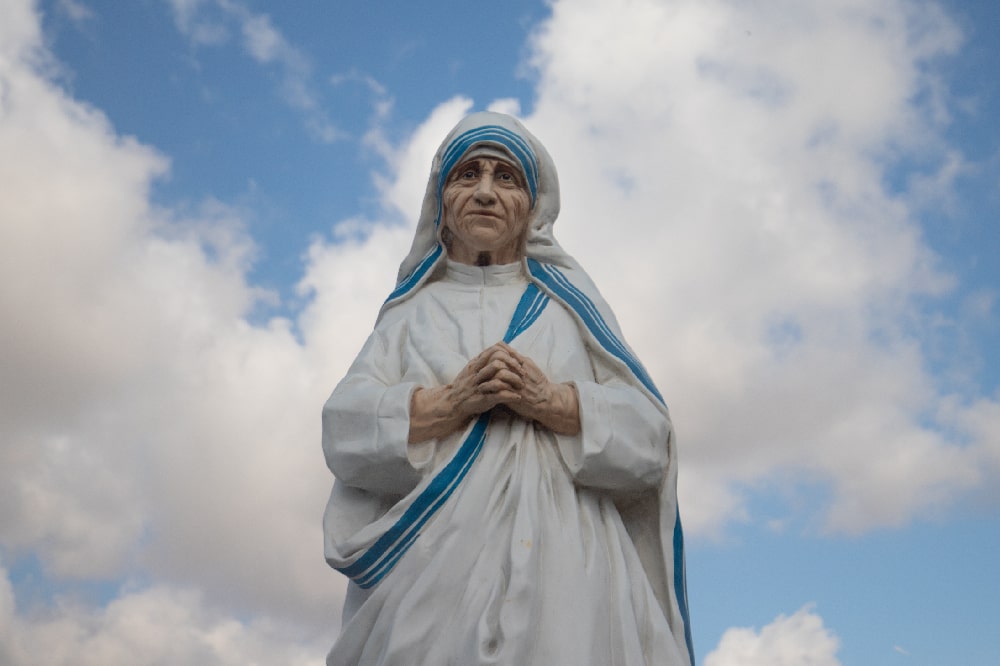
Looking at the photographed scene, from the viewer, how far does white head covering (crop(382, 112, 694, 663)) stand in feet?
21.1

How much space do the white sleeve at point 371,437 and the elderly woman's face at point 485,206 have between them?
3.81 ft

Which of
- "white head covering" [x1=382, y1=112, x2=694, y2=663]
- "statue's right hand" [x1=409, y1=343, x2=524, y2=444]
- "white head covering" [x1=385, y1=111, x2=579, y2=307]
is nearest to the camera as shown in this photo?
"statue's right hand" [x1=409, y1=343, x2=524, y2=444]

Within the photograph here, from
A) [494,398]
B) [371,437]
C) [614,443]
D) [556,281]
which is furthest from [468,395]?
[556,281]

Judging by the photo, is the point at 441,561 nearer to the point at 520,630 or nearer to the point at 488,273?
the point at 520,630

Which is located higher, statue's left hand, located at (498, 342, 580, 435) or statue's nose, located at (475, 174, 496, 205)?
statue's nose, located at (475, 174, 496, 205)

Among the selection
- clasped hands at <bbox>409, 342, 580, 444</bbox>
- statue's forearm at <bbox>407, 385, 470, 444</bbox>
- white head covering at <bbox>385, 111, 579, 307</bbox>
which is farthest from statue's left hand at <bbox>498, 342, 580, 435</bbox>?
white head covering at <bbox>385, 111, 579, 307</bbox>

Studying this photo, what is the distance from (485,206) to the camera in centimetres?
709

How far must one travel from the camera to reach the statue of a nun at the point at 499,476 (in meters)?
5.61

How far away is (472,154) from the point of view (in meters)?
7.17

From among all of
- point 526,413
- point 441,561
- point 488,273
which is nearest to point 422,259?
point 488,273

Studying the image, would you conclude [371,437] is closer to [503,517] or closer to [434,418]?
[434,418]

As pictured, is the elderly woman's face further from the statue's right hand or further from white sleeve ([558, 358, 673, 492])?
white sleeve ([558, 358, 673, 492])

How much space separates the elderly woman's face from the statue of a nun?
0.04 feet

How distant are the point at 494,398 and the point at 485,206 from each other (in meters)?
1.52
